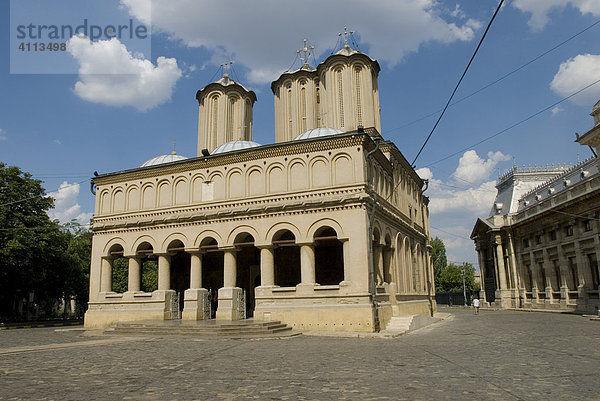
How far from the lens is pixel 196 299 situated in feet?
78.7

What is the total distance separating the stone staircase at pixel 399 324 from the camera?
2127cm

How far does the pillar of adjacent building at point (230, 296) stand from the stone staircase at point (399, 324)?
7624 mm

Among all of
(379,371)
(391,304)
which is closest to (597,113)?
(391,304)

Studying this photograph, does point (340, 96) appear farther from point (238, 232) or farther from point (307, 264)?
point (307, 264)

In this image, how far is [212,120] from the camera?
34.7 metres

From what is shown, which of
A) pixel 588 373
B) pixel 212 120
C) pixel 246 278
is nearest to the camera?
pixel 588 373

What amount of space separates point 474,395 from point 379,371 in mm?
2762

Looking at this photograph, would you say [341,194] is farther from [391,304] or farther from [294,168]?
[391,304]

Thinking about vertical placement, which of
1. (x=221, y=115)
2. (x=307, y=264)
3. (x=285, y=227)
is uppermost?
(x=221, y=115)

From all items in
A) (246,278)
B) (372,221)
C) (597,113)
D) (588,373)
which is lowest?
(588,373)

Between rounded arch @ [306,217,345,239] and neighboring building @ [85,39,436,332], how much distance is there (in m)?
0.05

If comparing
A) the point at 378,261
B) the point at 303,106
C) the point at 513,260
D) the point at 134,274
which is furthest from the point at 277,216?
the point at 513,260

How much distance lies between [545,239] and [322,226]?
3063 centimetres

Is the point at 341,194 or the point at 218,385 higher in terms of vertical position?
the point at 341,194
